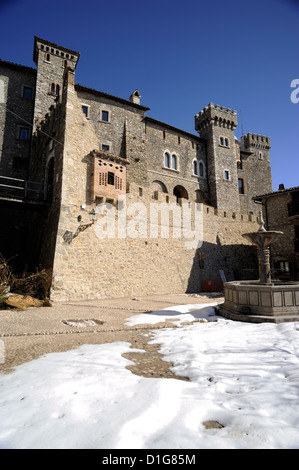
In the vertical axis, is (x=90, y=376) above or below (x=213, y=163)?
below

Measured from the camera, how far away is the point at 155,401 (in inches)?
106

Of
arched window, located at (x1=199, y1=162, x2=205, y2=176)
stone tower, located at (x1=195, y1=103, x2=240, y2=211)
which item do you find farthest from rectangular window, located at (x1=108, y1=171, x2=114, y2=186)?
arched window, located at (x1=199, y1=162, x2=205, y2=176)

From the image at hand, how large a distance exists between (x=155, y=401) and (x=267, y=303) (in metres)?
5.93

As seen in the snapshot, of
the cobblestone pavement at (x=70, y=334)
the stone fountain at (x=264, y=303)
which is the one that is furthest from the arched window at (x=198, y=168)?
the cobblestone pavement at (x=70, y=334)

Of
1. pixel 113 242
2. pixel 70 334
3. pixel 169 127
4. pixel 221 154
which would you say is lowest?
pixel 70 334

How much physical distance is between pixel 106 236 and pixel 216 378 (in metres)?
11.0

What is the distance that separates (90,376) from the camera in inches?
134

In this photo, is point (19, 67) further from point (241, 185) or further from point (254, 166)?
point (254, 166)

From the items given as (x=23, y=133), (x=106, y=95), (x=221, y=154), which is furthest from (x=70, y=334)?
(x=221, y=154)

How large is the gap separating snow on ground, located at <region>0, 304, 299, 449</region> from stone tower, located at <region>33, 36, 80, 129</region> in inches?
910

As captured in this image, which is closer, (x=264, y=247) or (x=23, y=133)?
(x=264, y=247)

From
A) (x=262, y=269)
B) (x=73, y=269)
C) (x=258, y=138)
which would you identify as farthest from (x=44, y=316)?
(x=258, y=138)
